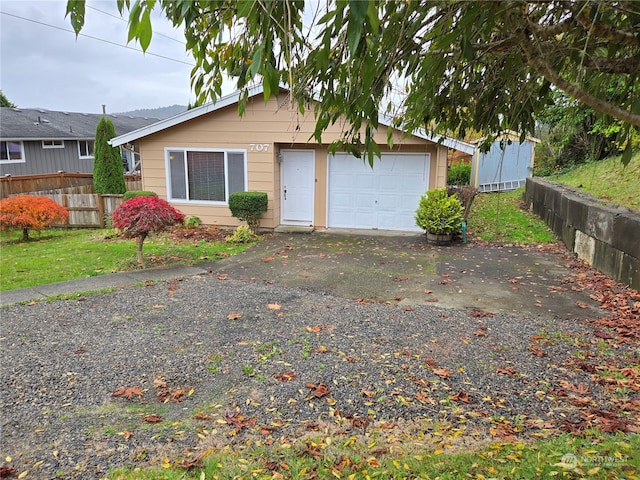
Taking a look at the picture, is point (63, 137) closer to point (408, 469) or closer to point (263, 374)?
point (263, 374)

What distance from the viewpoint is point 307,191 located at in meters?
12.4

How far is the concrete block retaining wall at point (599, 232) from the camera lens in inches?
248

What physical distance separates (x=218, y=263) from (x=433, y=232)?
5.18 meters

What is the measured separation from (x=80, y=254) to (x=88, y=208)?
168 inches

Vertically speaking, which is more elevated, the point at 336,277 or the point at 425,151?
the point at 425,151

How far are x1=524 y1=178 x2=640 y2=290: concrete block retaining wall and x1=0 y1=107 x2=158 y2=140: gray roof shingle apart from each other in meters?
23.9

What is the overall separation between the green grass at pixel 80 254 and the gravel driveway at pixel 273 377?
80.4 inches

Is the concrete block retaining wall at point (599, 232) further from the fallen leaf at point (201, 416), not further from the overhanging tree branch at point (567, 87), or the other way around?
the fallen leaf at point (201, 416)

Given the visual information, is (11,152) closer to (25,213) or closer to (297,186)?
(25,213)

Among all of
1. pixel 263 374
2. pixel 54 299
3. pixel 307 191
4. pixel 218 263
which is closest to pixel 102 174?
pixel 307 191

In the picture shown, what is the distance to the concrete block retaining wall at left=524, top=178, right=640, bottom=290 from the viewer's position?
6301mm

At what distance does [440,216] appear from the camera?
10.3 metres

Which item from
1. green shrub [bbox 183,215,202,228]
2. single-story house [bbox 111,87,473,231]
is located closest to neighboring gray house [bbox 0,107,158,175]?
single-story house [bbox 111,87,473,231]

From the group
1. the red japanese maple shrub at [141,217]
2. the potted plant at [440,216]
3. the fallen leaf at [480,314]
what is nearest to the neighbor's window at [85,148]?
the red japanese maple shrub at [141,217]
